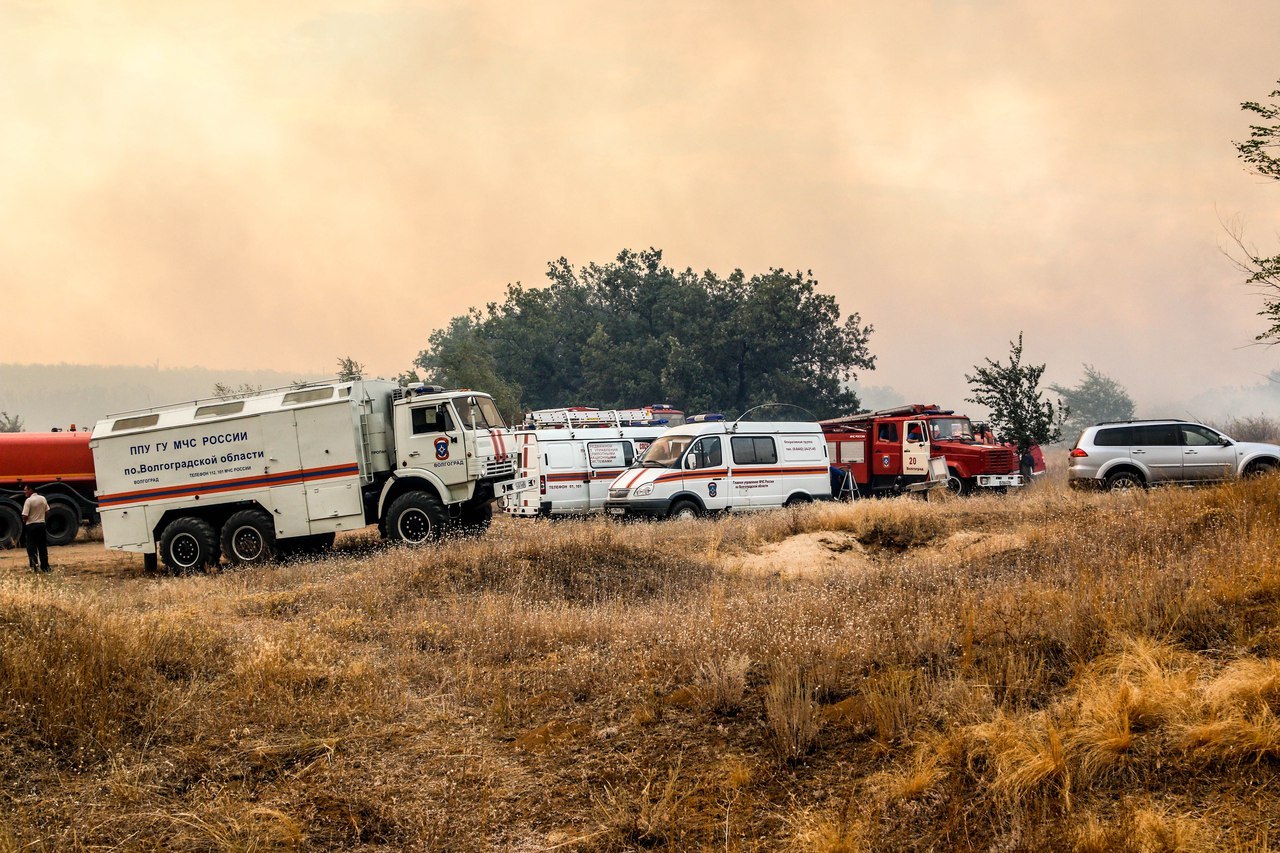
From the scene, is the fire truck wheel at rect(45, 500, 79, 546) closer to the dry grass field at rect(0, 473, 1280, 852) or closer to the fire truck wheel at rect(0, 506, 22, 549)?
the fire truck wheel at rect(0, 506, 22, 549)

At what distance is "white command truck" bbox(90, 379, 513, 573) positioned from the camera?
16.8 m

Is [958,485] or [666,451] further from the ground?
[666,451]

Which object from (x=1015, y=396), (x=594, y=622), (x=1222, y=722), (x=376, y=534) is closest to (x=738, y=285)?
(x=1015, y=396)

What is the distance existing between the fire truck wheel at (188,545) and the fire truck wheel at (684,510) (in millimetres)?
9407

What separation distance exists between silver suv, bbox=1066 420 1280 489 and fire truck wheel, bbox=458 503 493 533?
543 inches

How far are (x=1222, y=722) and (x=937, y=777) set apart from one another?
4.86 ft

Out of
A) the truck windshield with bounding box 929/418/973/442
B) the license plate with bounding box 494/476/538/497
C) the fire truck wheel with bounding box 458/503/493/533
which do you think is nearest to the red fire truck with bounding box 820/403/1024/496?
the truck windshield with bounding box 929/418/973/442

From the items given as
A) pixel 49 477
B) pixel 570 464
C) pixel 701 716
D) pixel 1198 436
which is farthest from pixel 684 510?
pixel 49 477

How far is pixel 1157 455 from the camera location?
19.8 meters

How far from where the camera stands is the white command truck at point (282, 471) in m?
16.8

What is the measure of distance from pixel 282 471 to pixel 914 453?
17439 millimetres

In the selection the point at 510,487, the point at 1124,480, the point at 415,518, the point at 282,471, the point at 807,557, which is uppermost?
the point at 282,471

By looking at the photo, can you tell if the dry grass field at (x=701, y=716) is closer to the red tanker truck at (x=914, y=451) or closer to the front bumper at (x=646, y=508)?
the front bumper at (x=646, y=508)

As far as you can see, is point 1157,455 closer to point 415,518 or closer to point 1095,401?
point 415,518
